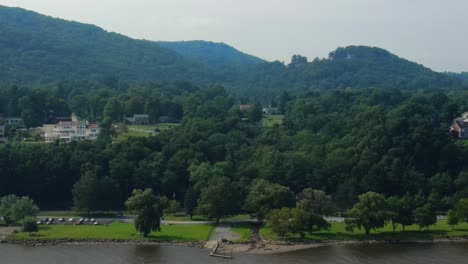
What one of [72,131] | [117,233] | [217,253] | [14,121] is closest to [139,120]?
[14,121]

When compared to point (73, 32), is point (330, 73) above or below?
below

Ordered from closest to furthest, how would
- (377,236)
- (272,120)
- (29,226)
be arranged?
1. (377,236)
2. (29,226)
3. (272,120)

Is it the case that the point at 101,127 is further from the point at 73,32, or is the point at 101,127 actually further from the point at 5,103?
the point at 73,32

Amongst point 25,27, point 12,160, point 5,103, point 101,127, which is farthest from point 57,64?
point 12,160

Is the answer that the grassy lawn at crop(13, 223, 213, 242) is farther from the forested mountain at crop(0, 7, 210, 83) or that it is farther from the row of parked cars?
the forested mountain at crop(0, 7, 210, 83)

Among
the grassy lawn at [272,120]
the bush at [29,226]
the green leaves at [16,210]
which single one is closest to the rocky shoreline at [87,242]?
the bush at [29,226]

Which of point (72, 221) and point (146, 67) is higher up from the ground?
point (146, 67)

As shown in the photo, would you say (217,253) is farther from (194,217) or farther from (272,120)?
(272,120)
